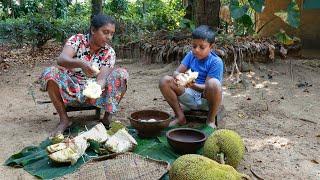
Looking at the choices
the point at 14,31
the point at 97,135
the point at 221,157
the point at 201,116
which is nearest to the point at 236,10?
the point at 201,116

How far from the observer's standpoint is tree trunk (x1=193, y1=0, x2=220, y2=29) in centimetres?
720

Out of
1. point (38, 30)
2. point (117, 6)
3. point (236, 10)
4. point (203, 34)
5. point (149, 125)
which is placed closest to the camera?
point (149, 125)

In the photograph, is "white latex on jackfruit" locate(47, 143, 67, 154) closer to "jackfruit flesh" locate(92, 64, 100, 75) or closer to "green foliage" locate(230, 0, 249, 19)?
"jackfruit flesh" locate(92, 64, 100, 75)

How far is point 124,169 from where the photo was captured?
2875mm

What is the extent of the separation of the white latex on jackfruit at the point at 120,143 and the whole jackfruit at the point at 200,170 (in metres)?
0.79

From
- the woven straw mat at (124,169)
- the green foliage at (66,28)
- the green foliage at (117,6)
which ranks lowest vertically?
the woven straw mat at (124,169)

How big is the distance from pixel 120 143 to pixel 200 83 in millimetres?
1216

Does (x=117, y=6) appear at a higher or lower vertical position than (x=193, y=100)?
higher

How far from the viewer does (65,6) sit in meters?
16.1

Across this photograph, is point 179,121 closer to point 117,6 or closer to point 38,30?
point 38,30

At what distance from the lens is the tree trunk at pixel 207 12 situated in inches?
283

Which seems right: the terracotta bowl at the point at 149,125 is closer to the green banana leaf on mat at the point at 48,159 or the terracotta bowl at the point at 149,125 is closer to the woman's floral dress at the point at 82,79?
the green banana leaf on mat at the point at 48,159

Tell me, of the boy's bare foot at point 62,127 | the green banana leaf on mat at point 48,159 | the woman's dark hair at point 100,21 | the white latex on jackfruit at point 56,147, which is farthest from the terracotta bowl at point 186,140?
the woman's dark hair at point 100,21

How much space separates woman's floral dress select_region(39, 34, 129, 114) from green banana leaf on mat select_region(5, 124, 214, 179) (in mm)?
510
